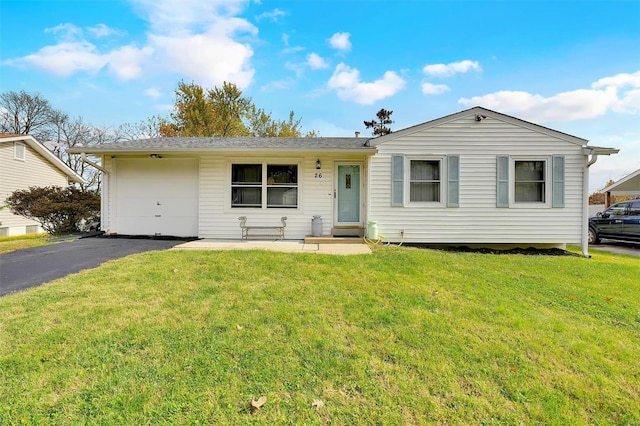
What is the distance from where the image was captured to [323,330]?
9.81 feet

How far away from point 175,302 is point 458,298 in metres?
3.66

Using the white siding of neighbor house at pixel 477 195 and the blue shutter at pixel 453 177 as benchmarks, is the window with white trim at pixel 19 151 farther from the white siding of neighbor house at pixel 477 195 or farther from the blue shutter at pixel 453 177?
the blue shutter at pixel 453 177

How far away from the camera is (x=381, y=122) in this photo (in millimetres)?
25281

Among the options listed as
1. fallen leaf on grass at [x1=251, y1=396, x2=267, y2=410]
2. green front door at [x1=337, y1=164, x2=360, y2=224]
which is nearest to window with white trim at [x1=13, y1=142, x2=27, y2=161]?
green front door at [x1=337, y1=164, x2=360, y2=224]

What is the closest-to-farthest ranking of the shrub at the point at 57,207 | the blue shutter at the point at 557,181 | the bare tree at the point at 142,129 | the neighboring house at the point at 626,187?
the blue shutter at the point at 557,181 < the shrub at the point at 57,207 < the neighboring house at the point at 626,187 < the bare tree at the point at 142,129

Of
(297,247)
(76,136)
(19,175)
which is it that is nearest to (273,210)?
(297,247)

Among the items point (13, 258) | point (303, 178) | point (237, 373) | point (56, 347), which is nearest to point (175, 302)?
point (56, 347)

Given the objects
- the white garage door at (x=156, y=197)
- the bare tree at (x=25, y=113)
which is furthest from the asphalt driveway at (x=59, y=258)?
the bare tree at (x=25, y=113)

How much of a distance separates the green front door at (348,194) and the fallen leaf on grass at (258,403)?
22.9 feet

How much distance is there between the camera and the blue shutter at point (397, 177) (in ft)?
26.9

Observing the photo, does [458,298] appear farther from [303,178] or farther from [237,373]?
[303,178]

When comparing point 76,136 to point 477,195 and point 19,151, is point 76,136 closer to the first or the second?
point 19,151

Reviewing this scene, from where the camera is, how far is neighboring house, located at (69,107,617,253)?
8180 mm

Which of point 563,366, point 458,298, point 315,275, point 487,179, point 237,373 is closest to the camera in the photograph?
point 237,373
